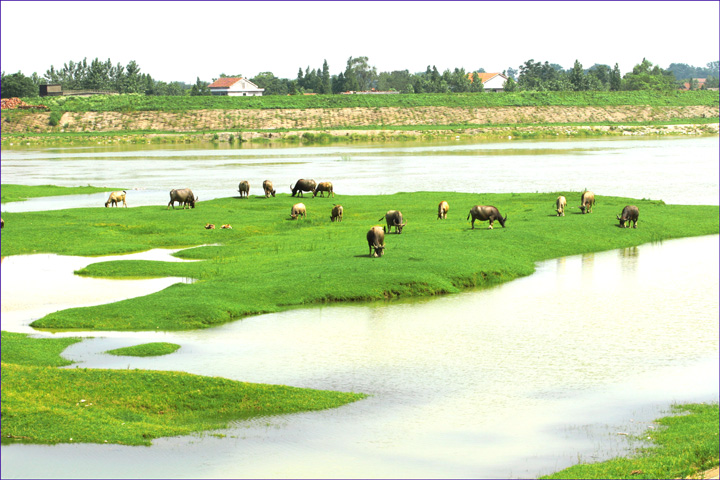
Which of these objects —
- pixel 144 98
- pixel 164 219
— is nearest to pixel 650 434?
pixel 164 219

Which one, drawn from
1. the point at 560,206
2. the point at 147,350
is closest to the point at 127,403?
the point at 147,350

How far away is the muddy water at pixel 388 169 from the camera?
61188 mm

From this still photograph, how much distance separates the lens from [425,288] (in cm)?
2998

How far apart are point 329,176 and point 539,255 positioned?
38123mm

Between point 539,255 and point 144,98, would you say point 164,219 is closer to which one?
point 539,255

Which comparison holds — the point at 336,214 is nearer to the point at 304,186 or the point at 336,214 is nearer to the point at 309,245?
the point at 309,245

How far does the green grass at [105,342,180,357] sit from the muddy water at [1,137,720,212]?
1350 inches

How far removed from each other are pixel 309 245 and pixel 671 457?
24468 mm

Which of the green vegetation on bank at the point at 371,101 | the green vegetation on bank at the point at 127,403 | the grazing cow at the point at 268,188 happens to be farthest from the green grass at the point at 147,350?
the green vegetation on bank at the point at 371,101

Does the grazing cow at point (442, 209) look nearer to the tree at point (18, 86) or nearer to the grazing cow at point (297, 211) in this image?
the grazing cow at point (297, 211)

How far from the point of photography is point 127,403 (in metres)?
17.9

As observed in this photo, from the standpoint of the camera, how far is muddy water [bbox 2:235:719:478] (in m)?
15.4

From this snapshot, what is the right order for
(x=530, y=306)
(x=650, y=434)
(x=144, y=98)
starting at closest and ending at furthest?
(x=650, y=434) → (x=530, y=306) → (x=144, y=98)

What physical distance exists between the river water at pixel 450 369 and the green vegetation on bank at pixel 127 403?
0.45 metres
